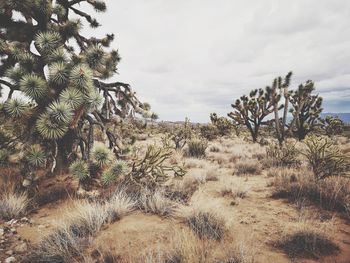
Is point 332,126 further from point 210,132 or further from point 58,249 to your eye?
point 58,249

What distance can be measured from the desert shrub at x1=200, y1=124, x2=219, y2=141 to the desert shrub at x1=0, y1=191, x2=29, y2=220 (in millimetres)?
17329

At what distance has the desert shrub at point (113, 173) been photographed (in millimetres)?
4412

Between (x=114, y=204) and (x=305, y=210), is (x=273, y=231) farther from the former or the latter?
(x=114, y=204)

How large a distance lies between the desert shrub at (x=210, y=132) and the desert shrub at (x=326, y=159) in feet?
47.6

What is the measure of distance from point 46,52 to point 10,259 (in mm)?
3742

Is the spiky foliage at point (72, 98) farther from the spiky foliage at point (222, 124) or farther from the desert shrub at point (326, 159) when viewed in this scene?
the spiky foliage at point (222, 124)

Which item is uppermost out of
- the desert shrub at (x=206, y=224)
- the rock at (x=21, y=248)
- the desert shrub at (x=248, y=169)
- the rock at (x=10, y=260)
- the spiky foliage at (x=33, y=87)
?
the spiky foliage at (x=33, y=87)

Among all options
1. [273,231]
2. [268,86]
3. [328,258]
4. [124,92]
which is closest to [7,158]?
[124,92]

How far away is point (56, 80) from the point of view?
4547 mm

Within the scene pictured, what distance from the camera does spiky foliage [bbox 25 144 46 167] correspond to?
443 cm

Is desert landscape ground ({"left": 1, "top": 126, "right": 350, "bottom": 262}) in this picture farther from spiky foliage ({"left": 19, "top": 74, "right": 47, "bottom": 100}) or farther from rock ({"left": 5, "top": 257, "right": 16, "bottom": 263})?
spiky foliage ({"left": 19, "top": 74, "right": 47, "bottom": 100})

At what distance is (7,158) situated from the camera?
4.72 metres

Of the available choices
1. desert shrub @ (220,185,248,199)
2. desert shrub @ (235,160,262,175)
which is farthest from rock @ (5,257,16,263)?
desert shrub @ (235,160,262,175)

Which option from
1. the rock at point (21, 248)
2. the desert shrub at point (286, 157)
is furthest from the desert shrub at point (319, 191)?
the rock at point (21, 248)
